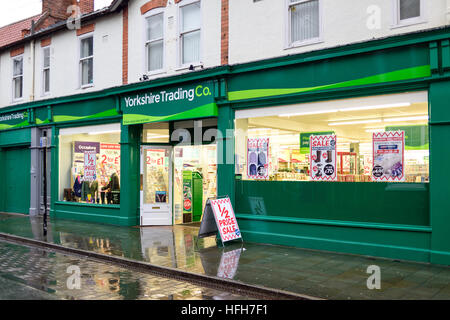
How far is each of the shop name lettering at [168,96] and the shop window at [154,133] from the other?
934mm

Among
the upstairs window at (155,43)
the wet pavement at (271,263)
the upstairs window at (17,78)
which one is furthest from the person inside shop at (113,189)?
Result: the upstairs window at (17,78)

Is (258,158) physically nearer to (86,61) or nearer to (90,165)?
(90,165)

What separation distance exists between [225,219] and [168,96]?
13.8 ft

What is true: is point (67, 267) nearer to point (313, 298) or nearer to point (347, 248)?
point (313, 298)

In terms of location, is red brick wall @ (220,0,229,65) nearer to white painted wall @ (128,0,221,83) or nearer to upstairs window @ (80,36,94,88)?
white painted wall @ (128,0,221,83)

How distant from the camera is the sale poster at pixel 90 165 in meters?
14.6

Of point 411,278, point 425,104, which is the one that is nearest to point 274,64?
point 425,104

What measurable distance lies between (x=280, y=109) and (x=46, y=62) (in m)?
10.9

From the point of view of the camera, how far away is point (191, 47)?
1202cm

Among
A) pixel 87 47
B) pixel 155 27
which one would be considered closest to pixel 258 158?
pixel 155 27

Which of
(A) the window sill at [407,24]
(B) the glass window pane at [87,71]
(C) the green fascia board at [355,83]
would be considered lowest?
(C) the green fascia board at [355,83]

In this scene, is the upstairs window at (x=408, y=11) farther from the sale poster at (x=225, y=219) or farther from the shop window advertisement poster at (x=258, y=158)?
the sale poster at (x=225, y=219)

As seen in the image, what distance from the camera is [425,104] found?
827cm

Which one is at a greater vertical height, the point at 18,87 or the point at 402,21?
the point at 18,87
